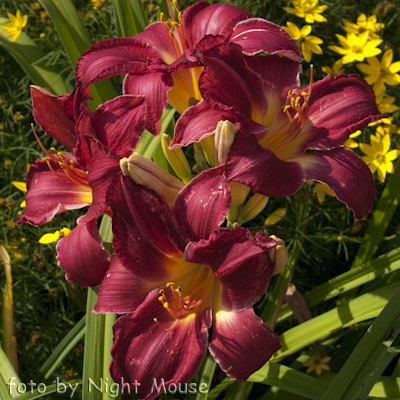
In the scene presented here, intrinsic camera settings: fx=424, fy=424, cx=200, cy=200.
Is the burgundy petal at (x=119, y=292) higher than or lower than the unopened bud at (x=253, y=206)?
lower

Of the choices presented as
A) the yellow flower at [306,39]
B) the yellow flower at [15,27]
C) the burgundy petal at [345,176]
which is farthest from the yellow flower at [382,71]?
the yellow flower at [15,27]

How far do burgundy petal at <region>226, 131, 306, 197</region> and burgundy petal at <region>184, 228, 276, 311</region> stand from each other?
0.33 ft

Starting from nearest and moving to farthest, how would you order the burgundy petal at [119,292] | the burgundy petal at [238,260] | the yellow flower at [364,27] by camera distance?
the burgundy petal at [238,260] < the burgundy petal at [119,292] < the yellow flower at [364,27]

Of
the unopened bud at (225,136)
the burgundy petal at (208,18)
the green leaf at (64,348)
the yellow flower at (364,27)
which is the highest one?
the burgundy petal at (208,18)

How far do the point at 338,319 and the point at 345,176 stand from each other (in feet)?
1.75

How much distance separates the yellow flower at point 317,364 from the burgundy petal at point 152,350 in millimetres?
678

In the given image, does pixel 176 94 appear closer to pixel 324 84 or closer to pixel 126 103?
pixel 126 103

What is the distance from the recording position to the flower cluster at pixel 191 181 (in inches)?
30.9

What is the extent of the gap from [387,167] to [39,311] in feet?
4.39

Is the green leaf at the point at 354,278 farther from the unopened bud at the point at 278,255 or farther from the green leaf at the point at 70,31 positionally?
the green leaf at the point at 70,31

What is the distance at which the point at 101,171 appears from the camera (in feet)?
2.70

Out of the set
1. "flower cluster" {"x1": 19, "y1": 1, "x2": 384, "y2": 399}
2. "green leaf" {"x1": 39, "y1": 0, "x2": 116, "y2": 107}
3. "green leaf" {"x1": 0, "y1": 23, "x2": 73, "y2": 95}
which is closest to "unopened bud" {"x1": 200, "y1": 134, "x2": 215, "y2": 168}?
"flower cluster" {"x1": 19, "y1": 1, "x2": 384, "y2": 399}

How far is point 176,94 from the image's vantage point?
1.03m

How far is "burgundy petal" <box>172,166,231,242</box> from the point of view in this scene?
0.78 metres
